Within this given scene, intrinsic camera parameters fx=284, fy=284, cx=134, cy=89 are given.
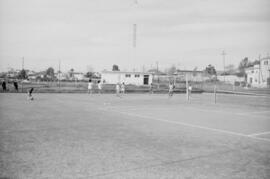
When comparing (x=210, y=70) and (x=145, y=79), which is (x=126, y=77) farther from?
(x=210, y=70)

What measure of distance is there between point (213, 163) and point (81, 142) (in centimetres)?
374

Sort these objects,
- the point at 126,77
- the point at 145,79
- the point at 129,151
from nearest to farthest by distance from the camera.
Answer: the point at 129,151
the point at 126,77
the point at 145,79

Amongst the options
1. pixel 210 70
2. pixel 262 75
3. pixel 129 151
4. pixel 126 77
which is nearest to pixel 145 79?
pixel 126 77

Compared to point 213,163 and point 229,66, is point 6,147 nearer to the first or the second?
point 213,163

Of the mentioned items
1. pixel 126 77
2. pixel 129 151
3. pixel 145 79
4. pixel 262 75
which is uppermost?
pixel 262 75

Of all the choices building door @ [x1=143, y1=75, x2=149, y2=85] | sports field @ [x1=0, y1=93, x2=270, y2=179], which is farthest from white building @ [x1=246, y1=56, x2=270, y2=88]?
sports field @ [x1=0, y1=93, x2=270, y2=179]

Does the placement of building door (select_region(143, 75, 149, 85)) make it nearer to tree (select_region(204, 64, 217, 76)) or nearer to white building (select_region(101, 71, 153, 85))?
white building (select_region(101, 71, 153, 85))

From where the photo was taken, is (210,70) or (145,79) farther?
(210,70)

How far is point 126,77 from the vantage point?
64688mm

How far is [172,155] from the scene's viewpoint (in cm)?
699

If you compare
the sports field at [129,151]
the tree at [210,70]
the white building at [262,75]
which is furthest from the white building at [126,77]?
the tree at [210,70]

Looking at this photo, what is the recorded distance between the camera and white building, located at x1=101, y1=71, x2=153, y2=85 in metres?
64.5

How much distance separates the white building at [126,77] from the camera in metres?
64.5

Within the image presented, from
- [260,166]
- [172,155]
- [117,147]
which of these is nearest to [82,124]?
[117,147]
